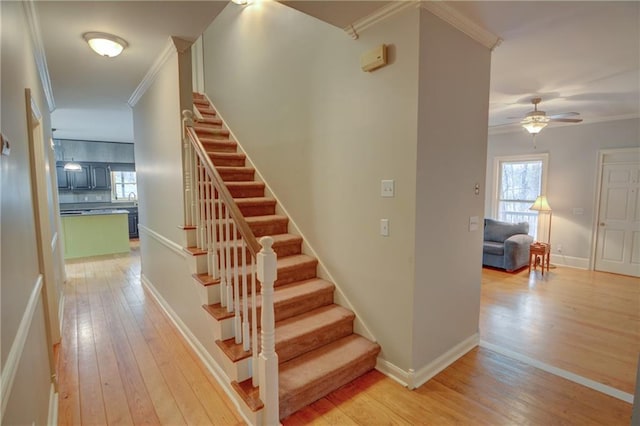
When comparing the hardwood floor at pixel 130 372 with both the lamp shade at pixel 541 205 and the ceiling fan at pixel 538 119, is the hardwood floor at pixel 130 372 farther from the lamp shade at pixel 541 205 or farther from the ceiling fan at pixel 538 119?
the lamp shade at pixel 541 205

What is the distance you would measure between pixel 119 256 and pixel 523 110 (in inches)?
317

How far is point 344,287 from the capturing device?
284 centimetres

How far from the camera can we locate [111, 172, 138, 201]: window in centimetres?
889

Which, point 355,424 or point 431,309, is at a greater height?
point 431,309

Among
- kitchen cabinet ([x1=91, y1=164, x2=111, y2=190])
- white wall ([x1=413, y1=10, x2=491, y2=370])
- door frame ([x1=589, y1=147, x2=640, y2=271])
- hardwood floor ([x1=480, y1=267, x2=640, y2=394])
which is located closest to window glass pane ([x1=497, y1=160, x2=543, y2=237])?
door frame ([x1=589, y1=147, x2=640, y2=271])

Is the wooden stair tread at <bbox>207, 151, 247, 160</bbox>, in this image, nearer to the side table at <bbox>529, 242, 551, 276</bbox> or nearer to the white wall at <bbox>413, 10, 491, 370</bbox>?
the white wall at <bbox>413, 10, 491, 370</bbox>

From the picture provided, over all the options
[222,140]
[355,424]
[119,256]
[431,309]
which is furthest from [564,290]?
[119,256]

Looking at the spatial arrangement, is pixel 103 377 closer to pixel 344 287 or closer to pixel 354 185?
pixel 344 287

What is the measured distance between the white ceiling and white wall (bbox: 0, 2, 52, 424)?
549 mm

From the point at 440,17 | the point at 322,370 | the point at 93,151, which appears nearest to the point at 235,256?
the point at 322,370

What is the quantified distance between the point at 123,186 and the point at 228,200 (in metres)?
8.58

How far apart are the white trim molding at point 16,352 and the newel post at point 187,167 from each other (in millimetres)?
1210

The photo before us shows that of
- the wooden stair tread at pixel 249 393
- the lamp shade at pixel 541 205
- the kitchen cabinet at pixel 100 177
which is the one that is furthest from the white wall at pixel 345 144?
the kitchen cabinet at pixel 100 177

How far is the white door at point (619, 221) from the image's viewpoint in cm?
517
